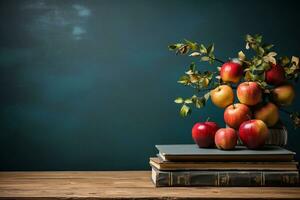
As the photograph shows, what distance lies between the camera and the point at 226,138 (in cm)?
164

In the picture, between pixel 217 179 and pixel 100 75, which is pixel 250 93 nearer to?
pixel 217 179

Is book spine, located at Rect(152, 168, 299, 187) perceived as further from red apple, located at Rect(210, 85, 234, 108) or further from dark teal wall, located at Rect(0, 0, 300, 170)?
dark teal wall, located at Rect(0, 0, 300, 170)

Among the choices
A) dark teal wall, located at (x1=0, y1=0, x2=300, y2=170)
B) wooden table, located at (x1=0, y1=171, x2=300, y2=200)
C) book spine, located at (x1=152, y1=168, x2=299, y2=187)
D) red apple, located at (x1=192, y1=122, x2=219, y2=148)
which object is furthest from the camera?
dark teal wall, located at (x1=0, y1=0, x2=300, y2=170)

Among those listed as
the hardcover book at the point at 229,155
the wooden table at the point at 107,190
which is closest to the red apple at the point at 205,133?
the hardcover book at the point at 229,155

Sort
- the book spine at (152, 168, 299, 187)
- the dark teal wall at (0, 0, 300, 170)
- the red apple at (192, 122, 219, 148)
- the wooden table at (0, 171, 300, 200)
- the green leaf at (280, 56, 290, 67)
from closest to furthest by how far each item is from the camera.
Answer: the wooden table at (0, 171, 300, 200) → the book spine at (152, 168, 299, 187) → the red apple at (192, 122, 219, 148) → the green leaf at (280, 56, 290, 67) → the dark teal wall at (0, 0, 300, 170)

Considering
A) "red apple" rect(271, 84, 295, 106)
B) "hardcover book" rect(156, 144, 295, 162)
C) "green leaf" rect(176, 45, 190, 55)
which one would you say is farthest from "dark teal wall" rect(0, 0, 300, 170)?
"hardcover book" rect(156, 144, 295, 162)

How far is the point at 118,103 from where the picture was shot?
2012mm

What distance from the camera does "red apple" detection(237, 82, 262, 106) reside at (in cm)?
170

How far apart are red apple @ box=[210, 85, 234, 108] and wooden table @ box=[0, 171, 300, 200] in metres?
0.35

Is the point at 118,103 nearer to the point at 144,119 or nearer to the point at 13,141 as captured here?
the point at 144,119

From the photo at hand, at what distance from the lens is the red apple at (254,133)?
1628 millimetres

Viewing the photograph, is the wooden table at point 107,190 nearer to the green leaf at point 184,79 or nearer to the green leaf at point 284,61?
the green leaf at point 184,79

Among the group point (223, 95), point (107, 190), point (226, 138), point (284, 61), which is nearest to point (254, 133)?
point (226, 138)

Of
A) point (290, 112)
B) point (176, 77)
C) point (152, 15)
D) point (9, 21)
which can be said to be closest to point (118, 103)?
point (176, 77)
